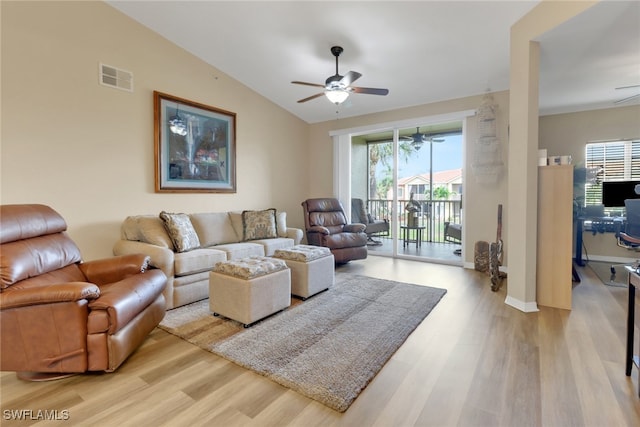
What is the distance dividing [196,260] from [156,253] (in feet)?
1.31

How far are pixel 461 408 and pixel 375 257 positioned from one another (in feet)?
12.5

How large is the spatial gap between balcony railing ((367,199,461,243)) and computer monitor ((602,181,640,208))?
1969mm

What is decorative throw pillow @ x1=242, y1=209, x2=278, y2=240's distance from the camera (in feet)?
14.0

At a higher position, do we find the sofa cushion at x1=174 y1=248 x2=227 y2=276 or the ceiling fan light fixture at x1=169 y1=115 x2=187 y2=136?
the ceiling fan light fixture at x1=169 y1=115 x2=187 y2=136

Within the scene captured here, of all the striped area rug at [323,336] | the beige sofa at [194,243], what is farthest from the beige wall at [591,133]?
the beige sofa at [194,243]

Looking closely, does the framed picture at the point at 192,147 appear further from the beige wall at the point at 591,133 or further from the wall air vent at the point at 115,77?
the beige wall at the point at 591,133

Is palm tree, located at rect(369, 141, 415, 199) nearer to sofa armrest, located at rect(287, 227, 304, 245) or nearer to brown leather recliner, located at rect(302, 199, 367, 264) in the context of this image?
brown leather recliner, located at rect(302, 199, 367, 264)

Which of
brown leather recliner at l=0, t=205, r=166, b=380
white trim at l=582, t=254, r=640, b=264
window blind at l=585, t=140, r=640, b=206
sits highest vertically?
window blind at l=585, t=140, r=640, b=206

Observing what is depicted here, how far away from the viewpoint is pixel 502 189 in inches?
167

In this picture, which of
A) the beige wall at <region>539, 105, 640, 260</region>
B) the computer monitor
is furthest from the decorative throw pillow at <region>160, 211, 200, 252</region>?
the beige wall at <region>539, 105, 640, 260</region>

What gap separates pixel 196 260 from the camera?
10.2 ft

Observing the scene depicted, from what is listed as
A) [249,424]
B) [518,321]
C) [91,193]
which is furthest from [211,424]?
[91,193]

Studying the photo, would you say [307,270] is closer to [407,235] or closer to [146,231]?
[146,231]

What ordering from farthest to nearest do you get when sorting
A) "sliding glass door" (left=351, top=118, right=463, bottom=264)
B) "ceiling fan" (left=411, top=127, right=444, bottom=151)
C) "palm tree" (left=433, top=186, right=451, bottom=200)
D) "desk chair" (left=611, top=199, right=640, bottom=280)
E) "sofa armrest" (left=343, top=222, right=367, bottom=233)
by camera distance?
1. "palm tree" (left=433, top=186, right=451, bottom=200)
2. "ceiling fan" (left=411, top=127, right=444, bottom=151)
3. "sliding glass door" (left=351, top=118, right=463, bottom=264)
4. "sofa armrest" (left=343, top=222, right=367, bottom=233)
5. "desk chair" (left=611, top=199, right=640, bottom=280)
